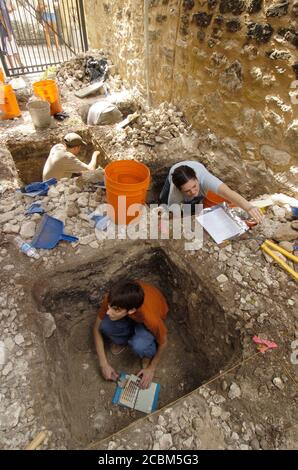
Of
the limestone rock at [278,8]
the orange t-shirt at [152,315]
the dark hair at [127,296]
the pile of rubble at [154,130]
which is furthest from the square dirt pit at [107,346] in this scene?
the limestone rock at [278,8]

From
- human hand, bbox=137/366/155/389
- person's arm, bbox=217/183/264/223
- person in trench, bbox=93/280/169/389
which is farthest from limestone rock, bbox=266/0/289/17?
human hand, bbox=137/366/155/389

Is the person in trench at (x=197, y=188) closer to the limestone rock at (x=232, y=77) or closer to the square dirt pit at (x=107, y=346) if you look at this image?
the square dirt pit at (x=107, y=346)

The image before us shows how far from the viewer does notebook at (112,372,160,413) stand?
1972mm

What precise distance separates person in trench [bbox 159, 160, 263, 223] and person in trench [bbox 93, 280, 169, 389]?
3.05 ft

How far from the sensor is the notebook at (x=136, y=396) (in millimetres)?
1972

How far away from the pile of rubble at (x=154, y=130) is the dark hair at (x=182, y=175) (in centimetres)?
121

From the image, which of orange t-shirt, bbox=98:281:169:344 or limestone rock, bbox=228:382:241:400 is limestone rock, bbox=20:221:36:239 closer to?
orange t-shirt, bbox=98:281:169:344

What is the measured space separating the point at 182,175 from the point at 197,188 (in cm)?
19

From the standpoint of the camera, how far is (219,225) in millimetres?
2430

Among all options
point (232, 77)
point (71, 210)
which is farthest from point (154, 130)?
point (71, 210)

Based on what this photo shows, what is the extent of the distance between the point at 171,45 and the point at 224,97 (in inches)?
45.1

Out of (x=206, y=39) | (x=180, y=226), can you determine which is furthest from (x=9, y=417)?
(x=206, y=39)

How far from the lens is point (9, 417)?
1.45 meters

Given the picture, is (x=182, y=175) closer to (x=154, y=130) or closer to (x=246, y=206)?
(x=246, y=206)
